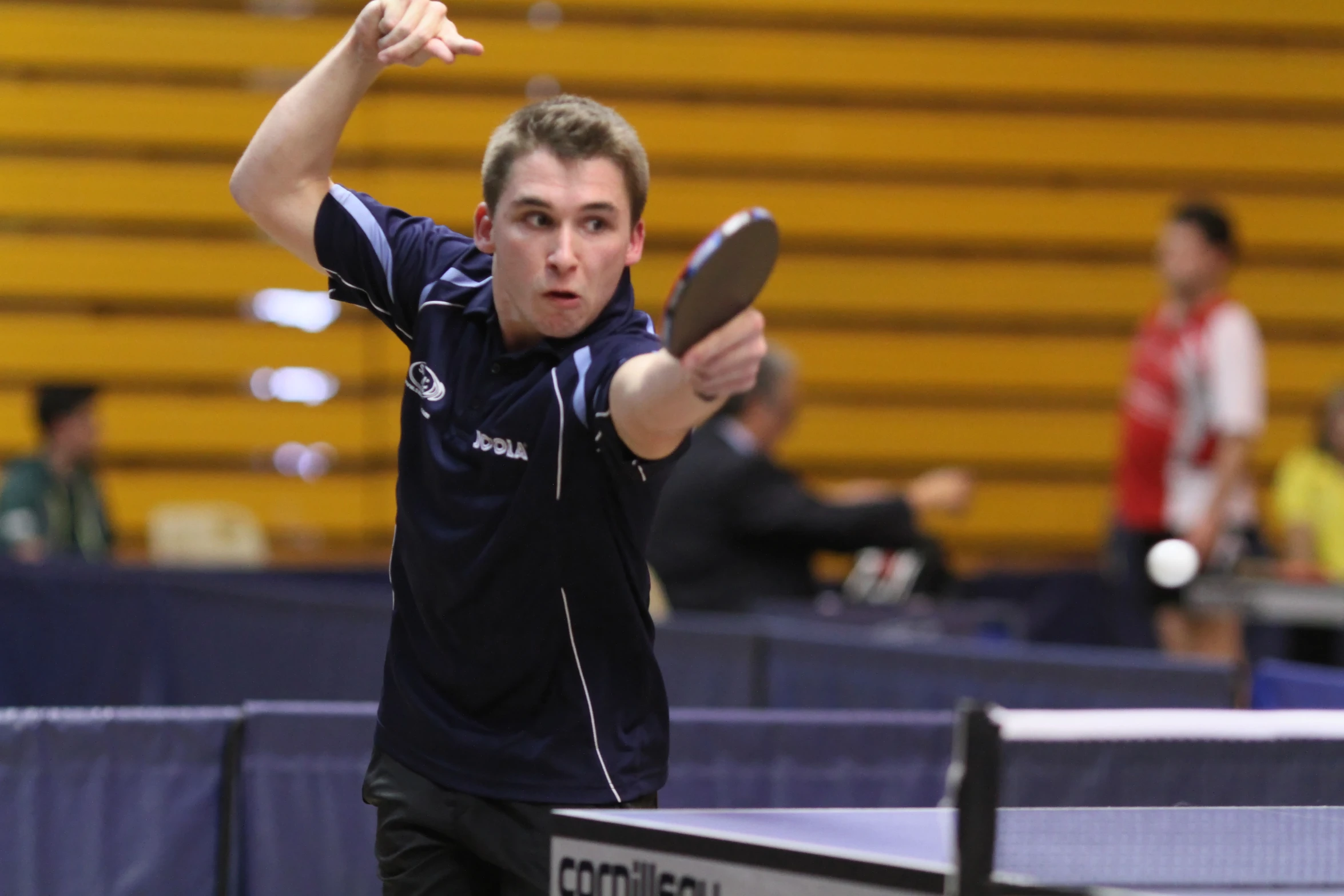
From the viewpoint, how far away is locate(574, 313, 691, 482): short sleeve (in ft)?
6.06

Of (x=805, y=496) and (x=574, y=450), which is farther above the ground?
(x=805, y=496)

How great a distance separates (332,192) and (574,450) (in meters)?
0.58

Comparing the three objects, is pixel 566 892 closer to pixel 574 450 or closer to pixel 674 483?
pixel 574 450

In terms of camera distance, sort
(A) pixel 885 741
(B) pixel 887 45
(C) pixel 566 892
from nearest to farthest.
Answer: (C) pixel 566 892
(A) pixel 885 741
(B) pixel 887 45

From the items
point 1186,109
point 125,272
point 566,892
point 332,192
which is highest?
point 1186,109

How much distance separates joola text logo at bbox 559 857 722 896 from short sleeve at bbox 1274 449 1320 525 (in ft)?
20.5

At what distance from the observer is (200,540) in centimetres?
779

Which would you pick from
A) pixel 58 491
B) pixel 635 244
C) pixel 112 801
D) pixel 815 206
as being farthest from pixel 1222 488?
pixel 58 491

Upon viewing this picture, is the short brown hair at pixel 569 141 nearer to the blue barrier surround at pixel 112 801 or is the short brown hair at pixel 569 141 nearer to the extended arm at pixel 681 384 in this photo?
the extended arm at pixel 681 384

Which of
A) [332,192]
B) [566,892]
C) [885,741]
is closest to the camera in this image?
[566,892]

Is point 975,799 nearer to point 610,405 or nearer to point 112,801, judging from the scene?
point 610,405

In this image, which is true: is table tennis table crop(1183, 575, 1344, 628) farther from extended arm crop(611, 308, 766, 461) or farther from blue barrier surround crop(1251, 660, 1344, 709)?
extended arm crop(611, 308, 766, 461)

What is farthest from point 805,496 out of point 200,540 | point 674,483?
point 200,540

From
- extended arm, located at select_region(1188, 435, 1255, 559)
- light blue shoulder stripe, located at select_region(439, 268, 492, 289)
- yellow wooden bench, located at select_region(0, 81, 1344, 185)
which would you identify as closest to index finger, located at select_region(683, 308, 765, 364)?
light blue shoulder stripe, located at select_region(439, 268, 492, 289)
